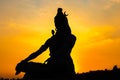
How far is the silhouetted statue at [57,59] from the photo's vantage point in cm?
917

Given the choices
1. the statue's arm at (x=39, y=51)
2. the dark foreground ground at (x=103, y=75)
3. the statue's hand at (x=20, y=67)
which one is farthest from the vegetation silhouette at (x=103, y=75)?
the statue's hand at (x=20, y=67)

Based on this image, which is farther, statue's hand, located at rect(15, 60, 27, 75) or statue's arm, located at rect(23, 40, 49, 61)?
statue's arm, located at rect(23, 40, 49, 61)

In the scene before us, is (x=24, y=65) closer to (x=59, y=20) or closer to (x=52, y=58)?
(x=52, y=58)

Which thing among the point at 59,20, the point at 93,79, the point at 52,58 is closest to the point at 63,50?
the point at 52,58

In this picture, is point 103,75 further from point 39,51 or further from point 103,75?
point 39,51

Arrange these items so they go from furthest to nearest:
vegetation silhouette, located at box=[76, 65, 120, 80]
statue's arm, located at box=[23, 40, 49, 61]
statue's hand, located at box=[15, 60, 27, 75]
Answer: vegetation silhouette, located at box=[76, 65, 120, 80] < statue's arm, located at box=[23, 40, 49, 61] < statue's hand, located at box=[15, 60, 27, 75]

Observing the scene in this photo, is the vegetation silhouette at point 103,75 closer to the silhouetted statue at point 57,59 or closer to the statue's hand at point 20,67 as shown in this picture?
the silhouetted statue at point 57,59

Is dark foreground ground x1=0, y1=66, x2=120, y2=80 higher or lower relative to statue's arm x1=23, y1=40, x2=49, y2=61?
higher

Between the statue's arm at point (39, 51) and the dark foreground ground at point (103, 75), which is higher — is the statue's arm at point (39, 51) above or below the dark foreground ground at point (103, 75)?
below

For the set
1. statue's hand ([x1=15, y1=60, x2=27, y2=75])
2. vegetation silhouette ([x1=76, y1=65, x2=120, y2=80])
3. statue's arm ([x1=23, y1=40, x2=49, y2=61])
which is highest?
vegetation silhouette ([x1=76, y1=65, x2=120, y2=80])

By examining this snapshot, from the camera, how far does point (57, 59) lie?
32.5 feet

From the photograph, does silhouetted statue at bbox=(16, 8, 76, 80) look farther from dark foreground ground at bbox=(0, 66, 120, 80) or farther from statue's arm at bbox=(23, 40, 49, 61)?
dark foreground ground at bbox=(0, 66, 120, 80)

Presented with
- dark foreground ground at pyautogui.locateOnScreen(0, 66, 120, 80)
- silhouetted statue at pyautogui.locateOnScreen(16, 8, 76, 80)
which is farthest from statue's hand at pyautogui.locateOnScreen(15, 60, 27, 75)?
dark foreground ground at pyautogui.locateOnScreen(0, 66, 120, 80)

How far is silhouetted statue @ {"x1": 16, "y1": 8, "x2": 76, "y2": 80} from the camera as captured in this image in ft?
30.1
